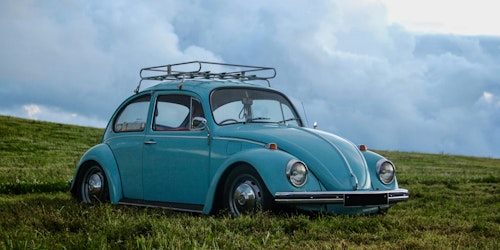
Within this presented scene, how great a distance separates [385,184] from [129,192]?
3908 millimetres

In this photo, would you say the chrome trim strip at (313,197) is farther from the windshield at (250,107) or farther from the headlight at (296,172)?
the windshield at (250,107)

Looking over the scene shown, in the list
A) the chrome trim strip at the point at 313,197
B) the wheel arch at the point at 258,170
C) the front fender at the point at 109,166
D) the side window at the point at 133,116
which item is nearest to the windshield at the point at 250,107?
the wheel arch at the point at 258,170

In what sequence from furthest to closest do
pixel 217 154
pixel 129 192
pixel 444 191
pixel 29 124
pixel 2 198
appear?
pixel 29 124 → pixel 444 191 → pixel 2 198 → pixel 129 192 → pixel 217 154

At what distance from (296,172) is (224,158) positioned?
118 centimetres

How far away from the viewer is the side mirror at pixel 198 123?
889cm

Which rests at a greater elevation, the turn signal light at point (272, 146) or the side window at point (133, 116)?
the side window at point (133, 116)

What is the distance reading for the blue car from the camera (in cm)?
779

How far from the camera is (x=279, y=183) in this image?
7.56 metres

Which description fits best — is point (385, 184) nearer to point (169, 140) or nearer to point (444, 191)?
point (169, 140)

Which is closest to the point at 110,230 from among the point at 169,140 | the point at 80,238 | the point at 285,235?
the point at 80,238

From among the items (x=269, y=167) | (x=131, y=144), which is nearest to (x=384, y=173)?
(x=269, y=167)

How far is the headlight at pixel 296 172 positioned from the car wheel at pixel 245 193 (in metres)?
0.33

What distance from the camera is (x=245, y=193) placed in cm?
783

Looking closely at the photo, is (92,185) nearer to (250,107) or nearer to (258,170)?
(250,107)
